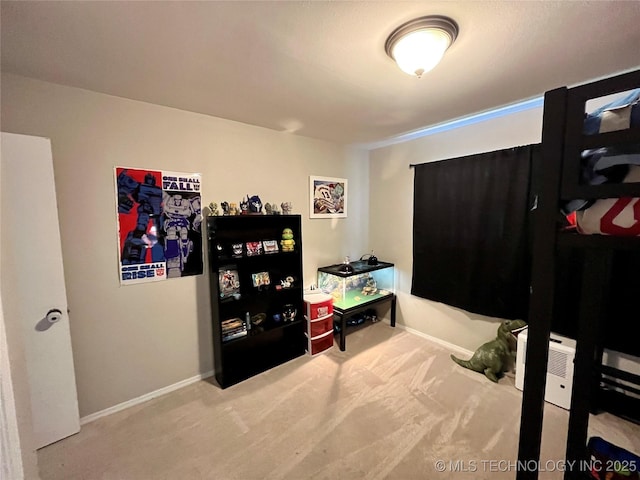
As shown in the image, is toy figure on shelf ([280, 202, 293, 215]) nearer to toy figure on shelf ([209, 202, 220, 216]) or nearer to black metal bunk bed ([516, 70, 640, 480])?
toy figure on shelf ([209, 202, 220, 216])

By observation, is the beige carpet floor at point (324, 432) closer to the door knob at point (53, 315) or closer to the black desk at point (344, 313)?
the black desk at point (344, 313)

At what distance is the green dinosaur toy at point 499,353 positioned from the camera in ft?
7.64

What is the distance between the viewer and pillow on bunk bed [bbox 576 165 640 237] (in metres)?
0.77

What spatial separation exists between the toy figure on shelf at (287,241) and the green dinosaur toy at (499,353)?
2.02m

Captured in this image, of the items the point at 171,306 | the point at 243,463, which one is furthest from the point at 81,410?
the point at 243,463

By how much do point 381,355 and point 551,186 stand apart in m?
2.32

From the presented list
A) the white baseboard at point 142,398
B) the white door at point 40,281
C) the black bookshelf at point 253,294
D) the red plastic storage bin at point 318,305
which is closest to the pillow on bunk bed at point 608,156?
the black bookshelf at point 253,294

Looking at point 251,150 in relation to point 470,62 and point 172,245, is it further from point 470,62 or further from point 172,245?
point 470,62

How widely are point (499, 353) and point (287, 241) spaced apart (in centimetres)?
219

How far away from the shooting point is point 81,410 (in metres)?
1.89

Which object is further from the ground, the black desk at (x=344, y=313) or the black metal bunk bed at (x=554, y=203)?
the black metal bunk bed at (x=554, y=203)

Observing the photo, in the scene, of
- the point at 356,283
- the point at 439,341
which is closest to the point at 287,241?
the point at 356,283

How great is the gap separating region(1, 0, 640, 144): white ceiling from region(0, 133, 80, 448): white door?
0.55 m

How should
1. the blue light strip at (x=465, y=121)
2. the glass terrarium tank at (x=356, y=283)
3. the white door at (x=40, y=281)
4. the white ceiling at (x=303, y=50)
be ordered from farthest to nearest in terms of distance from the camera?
1. the glass terrarium tank at (x=356, y=283)
2. the blue light strip at (x=465, y=121)
3. the white door at (x=40, y=281)
4. the white ceiling at (x=303, y=50)
